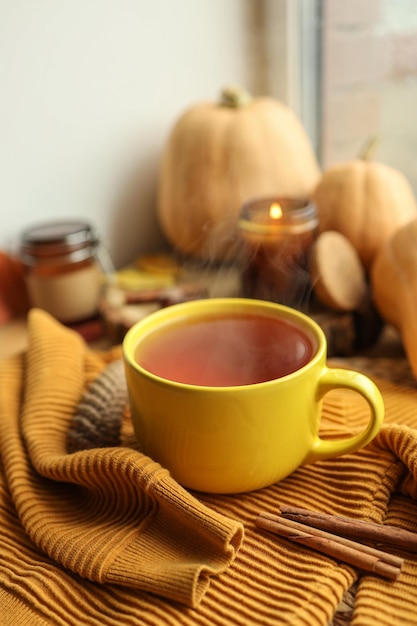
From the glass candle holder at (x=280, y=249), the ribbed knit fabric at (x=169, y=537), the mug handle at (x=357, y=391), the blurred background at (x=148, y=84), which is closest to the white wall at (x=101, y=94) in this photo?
the blurred background at (x=148, y=84)

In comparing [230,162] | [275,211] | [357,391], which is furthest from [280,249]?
[357,391]

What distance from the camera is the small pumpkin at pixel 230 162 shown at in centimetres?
82

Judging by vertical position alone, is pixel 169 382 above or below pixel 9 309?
above

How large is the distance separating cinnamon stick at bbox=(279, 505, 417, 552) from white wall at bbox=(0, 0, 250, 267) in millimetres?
528

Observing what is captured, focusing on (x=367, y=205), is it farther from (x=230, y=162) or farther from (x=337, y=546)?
(x=337, y=546)

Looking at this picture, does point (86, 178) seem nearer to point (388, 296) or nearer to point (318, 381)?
point (388, 296)

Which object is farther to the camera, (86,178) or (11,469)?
(86,178)

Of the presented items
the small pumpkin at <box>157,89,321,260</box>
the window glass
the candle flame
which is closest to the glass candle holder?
the candle flame

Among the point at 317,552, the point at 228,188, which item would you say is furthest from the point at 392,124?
the point at 317,552

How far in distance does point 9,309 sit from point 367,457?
0.51 metres

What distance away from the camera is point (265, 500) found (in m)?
0.44

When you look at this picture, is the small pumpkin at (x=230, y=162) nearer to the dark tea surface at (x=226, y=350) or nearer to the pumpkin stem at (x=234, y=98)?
the pumpkin stem at (x=234, y=98)

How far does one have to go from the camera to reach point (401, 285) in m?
0.61

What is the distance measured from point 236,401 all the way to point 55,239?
1.34 feet
